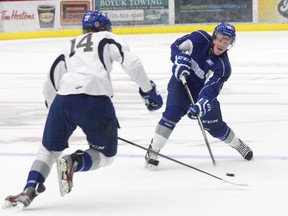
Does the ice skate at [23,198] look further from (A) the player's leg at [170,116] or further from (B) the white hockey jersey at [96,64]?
(A) the player's leg at [170,116]

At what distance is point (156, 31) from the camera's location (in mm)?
18438

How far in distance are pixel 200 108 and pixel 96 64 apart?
3.79 ft

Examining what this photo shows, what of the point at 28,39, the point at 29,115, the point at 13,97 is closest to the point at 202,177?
the point at 29,115

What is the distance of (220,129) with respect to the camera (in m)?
5.46

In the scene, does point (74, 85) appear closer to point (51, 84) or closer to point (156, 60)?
point (51, 84)

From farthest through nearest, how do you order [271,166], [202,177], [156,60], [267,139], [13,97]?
[156,60] < [13,97] < [267,139] < [271,166] < [202,177]

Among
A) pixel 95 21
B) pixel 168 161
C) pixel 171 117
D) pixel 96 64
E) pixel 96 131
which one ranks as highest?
pixel 95 21

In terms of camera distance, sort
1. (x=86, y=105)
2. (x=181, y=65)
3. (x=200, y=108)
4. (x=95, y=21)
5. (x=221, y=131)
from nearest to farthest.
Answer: (x=86, y=105) < (x=95, y=21) < (x=200, y=108) < (x=181, y=65) < (x=221, y=131)

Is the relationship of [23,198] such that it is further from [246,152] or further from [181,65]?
[246,152]

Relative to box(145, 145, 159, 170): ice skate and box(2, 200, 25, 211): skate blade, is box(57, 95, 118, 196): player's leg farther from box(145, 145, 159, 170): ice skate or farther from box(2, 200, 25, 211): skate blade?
box(145, 145, 159, 170): ice skate

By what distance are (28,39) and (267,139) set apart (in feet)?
39.6

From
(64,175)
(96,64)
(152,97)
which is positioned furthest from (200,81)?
(64,175)

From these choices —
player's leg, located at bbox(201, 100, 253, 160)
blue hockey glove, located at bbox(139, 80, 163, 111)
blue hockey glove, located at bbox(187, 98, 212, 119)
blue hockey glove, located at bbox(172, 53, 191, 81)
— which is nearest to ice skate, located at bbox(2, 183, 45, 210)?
blue hockey glove, located at bbox(139, 80, 163, 111)

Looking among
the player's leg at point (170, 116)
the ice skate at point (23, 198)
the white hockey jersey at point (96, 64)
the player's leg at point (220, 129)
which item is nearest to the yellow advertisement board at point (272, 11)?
the player's leg at point (220, 129)
